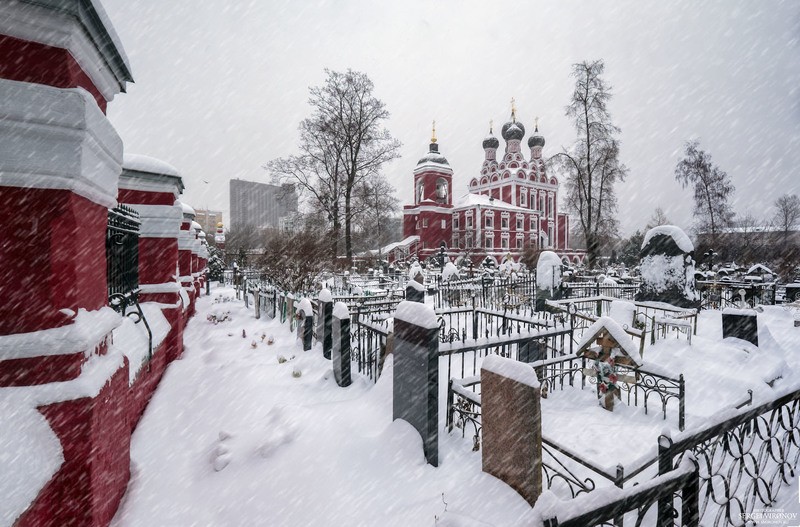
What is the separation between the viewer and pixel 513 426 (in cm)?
282

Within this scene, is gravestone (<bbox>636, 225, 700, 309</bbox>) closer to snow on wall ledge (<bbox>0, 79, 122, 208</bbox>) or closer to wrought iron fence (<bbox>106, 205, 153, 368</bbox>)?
wrought iron fence (<bbox>106, 205, 153, 368</bbox>)

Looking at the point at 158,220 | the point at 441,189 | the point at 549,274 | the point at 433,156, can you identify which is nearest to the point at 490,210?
the point at 441,189

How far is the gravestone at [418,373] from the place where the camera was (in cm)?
342

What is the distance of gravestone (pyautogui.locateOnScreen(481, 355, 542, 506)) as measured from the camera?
273 cm

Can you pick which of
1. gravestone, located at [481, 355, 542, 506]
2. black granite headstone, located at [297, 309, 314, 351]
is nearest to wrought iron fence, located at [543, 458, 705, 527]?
gravestone, located at [481, 355, 542, 506]

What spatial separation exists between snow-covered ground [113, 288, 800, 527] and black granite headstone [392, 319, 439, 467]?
0.14m

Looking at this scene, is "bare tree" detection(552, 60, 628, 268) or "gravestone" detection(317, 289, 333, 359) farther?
"bare tree" detection(552, 60, 628, 268)

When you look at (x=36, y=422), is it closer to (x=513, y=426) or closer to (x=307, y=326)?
(x=513, y=426)

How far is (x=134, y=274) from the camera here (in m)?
4.56

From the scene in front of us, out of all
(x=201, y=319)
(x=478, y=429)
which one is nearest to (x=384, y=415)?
(x=478, y=429)

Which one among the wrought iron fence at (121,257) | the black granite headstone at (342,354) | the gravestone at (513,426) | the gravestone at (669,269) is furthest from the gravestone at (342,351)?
the gravestone at (669,269)

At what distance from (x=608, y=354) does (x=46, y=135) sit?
5544mm

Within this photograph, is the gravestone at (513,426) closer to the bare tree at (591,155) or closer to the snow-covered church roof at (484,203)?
the bare tree at (591,155)

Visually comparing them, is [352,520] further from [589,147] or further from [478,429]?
[589,147]
